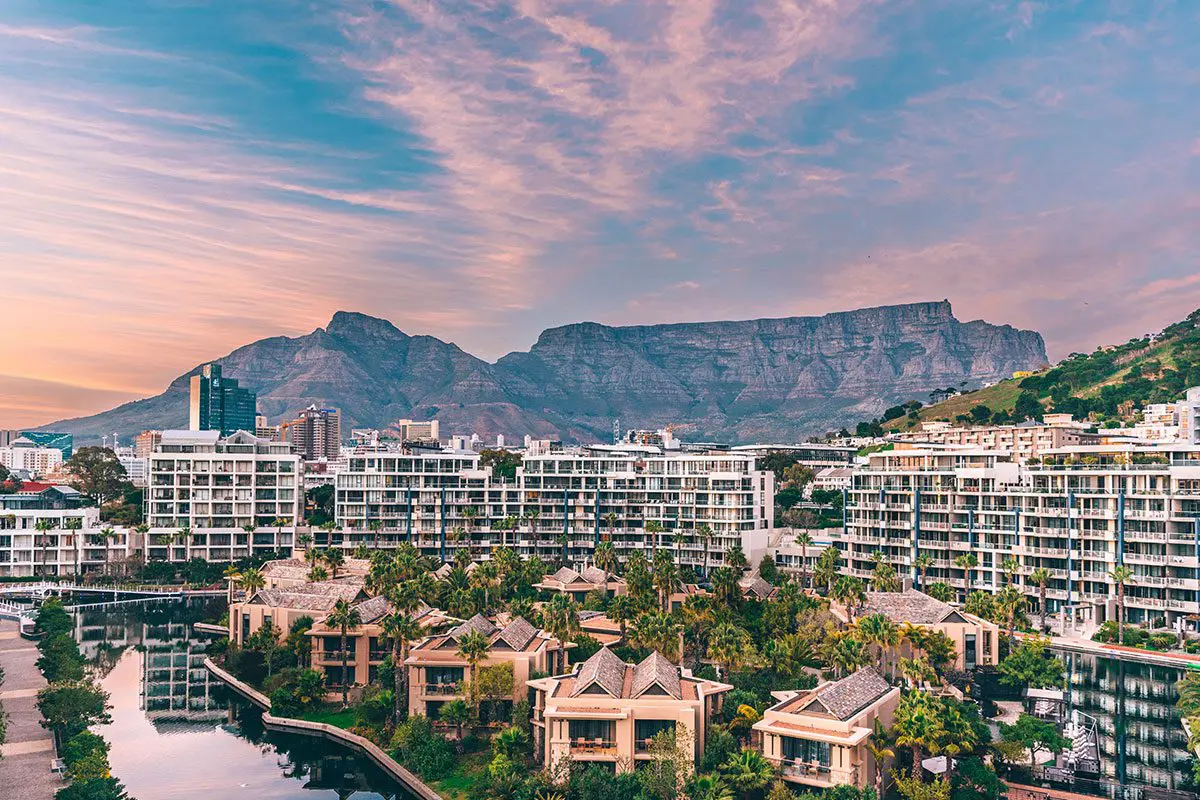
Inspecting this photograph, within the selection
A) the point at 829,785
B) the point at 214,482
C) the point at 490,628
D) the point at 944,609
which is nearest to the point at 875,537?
the point at 944,609

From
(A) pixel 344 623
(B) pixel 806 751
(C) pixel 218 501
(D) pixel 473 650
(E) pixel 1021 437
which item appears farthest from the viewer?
(E) pixel 1021 437

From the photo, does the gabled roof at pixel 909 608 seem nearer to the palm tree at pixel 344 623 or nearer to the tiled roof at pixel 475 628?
the tiled roof at pixel 475 628

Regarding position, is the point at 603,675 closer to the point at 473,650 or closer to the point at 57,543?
the point at 473,650

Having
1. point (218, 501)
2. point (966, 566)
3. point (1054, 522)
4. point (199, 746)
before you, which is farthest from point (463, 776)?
point (218, 501)

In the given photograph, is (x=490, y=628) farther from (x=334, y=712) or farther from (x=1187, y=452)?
(x=1187, y=452)

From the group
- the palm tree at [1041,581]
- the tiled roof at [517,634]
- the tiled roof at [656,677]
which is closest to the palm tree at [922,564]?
the palm tree at [1041,581]

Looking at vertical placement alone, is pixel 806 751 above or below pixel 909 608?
below
